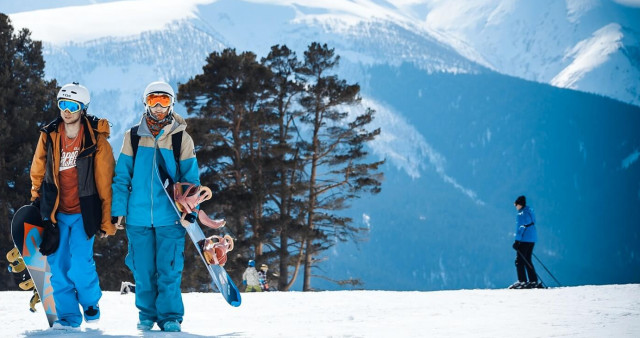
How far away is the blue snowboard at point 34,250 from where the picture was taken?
23.2 ft

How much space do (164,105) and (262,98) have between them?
24.5 meters

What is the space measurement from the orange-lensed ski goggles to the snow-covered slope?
168 centimetres

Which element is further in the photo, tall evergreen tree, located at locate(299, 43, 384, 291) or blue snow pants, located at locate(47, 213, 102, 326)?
tall evergreen tree, located at locate(299, 43, 384, 291)

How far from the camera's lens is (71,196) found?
7.10 metres

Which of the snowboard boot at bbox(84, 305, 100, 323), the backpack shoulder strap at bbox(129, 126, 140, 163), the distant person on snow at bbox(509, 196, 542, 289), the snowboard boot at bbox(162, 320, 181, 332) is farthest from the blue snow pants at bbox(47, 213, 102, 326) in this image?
the distant person on snow at bbox(509, 196, 542, 289)

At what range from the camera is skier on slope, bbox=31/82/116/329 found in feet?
23.0

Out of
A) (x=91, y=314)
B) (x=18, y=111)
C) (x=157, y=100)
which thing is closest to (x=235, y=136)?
(x=18, y=111)

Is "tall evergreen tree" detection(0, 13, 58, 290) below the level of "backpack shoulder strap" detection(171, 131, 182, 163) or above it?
above

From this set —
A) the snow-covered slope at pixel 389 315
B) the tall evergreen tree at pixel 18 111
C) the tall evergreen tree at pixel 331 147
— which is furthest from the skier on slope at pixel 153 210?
the tall evergreen tree at pixel 331 147

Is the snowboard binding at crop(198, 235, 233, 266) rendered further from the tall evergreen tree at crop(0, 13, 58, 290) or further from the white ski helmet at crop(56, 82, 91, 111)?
the tall evergreen tree at crop(0, 13, 58, 290)

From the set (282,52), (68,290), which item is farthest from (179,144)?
(282,52)

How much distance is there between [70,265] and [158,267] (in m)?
0.73

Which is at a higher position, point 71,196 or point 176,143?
point 176,143

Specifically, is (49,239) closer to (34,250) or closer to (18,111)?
(34,250)
